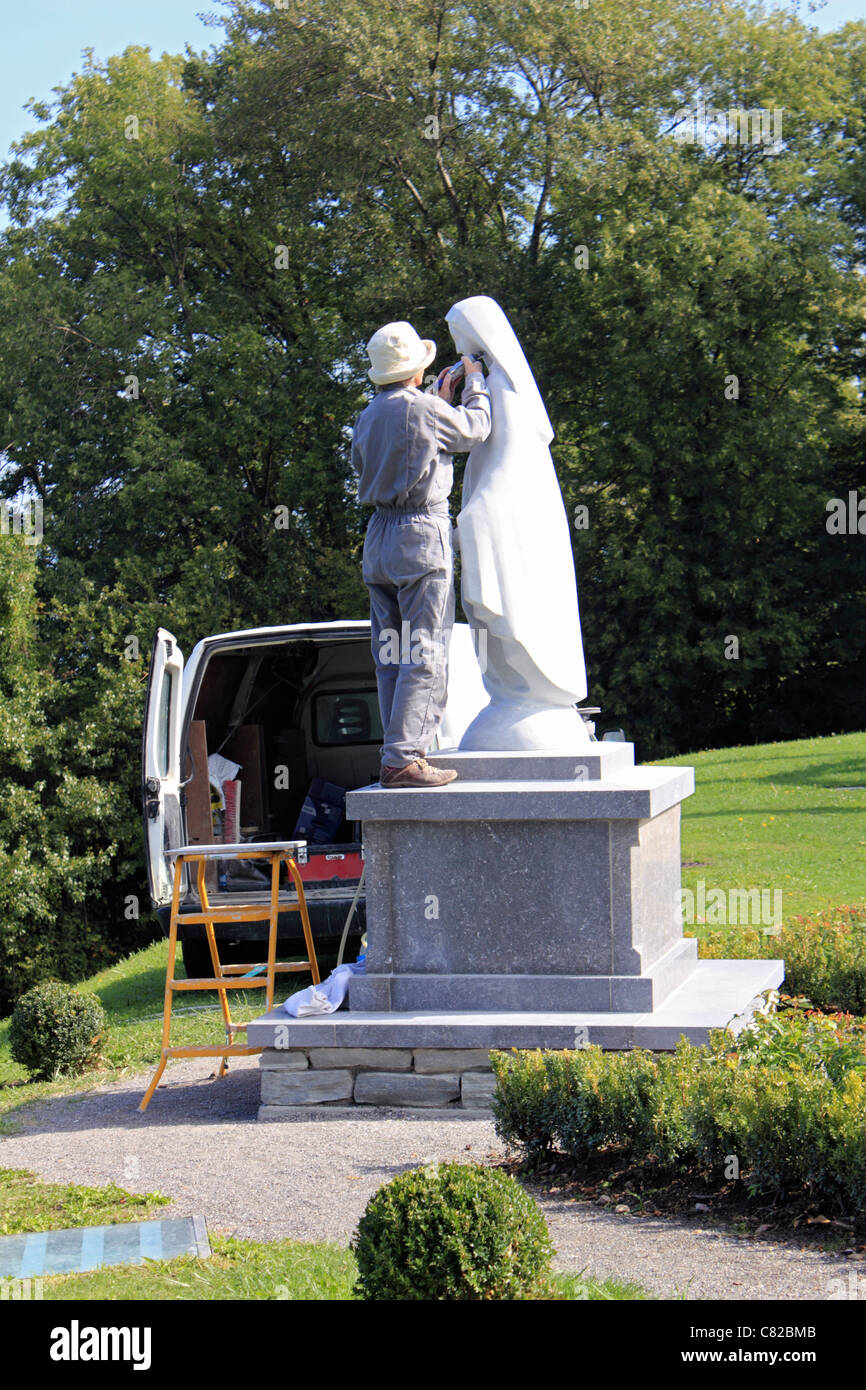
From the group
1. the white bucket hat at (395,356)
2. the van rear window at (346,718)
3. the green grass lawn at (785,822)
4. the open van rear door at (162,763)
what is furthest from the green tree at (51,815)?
the white bucket hat at (395,356)

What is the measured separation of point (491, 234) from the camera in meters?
27.5

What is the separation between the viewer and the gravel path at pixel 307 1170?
4309 millimetres

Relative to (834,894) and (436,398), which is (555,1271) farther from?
(834,894)

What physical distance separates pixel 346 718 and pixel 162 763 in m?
2.94

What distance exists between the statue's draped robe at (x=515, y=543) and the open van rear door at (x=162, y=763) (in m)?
3.63

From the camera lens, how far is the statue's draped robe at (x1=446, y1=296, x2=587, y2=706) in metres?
7.15

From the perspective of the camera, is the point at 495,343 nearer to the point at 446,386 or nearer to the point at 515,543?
the point at 446,386

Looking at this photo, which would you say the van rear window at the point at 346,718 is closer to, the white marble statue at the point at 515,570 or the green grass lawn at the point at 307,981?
the green grass lawn at the point at 307,981

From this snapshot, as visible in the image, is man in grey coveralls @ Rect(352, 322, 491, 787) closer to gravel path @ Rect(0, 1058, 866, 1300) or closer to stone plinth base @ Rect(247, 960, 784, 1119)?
stone plinth base @ Rect(247, 960, 784, 1119)

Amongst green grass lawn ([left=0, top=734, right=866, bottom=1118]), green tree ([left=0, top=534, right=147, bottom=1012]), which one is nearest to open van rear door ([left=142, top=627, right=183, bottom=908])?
green grass lawn ([left=0, top=734, right=866, bottom=1118])

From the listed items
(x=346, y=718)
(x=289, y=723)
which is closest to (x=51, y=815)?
(x=289, y=723)

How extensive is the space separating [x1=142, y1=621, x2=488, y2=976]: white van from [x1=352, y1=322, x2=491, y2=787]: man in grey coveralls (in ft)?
5.68
